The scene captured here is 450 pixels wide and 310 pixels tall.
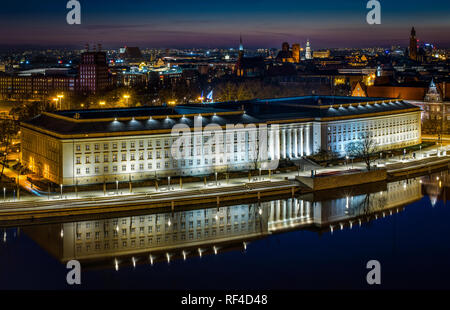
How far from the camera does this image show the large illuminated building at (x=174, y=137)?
4622 cm

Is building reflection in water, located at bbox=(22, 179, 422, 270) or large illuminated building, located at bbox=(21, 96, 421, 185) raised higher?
large illuminated building, located at bbox=(21, 96, 421, 185)

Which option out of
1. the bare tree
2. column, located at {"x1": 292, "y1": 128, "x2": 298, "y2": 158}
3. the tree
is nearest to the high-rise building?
the bare tree

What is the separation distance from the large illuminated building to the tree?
446 mm

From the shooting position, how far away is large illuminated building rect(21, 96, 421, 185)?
46.2 m

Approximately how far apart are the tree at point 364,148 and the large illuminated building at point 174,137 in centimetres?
45

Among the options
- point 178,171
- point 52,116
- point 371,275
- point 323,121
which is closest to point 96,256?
point 371,275

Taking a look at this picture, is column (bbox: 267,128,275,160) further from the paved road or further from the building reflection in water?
the building reflection in water

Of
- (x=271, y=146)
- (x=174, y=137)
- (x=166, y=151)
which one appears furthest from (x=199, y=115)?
(x=271, y=146)

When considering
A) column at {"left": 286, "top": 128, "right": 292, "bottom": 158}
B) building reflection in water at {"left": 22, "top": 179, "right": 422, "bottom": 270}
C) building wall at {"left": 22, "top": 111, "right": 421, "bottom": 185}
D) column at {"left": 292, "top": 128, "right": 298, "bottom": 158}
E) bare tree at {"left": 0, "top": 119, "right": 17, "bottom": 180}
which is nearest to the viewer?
building reflection in water at {"left": 22, "top": 179, "right": 422, "bottom": 270}

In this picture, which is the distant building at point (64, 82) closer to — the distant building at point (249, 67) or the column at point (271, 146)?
the distant building at point (249, 67)

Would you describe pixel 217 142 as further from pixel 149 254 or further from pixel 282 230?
pixel 149 254

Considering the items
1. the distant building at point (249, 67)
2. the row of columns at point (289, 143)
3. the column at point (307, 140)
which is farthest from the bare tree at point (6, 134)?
the distant building at point (249, 67)

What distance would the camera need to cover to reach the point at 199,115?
52250 mm

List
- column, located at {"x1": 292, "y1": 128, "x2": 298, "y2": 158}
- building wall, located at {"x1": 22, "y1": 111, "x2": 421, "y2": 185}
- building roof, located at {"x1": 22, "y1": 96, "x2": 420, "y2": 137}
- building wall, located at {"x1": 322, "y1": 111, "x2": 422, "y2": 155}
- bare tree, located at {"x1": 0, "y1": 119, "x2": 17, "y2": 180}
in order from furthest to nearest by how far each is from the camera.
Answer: building wall, located at {"x1": 322, "y1": 111, "x2": 422, "y2": 155} → bare tree, located at {"x1": 0, "y1": 119, "x2": 17, "y2": 180} → column, located at {"x1": 292, "y1": 128, "x2": 298, "y2": 158} → building roof, located at {"x1": 22, "y1": 96, "x2": 420, "y2": 137} → building wall, located at {"x1": 22, "y1": 111, "x2": 421, "y2": 185}
